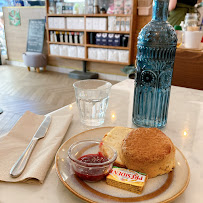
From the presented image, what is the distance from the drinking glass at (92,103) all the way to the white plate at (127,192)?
0.98 feet

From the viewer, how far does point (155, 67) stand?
2.45ft

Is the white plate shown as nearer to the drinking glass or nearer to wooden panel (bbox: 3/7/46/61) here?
the drinking glass

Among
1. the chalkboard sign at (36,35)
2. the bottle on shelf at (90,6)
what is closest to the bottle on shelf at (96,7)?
the bottle on shelf at (90,6)

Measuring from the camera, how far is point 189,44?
180 centimetres

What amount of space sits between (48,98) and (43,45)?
223 cm

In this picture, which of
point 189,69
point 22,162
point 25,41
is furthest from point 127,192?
point 25,41

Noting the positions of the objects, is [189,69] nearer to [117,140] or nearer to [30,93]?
[117,140]

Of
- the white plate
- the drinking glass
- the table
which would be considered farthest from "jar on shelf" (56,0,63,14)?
the white plate

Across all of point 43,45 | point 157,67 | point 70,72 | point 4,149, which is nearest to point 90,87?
point 157,67

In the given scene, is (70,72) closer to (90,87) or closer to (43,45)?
(43,45)

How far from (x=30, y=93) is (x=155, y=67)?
3.51m

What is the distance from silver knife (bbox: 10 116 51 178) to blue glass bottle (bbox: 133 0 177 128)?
343 mm

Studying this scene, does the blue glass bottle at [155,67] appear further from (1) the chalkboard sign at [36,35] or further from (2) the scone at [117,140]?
(1) the chalkboard sign at [36,35]

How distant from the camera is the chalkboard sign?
17.2ft
